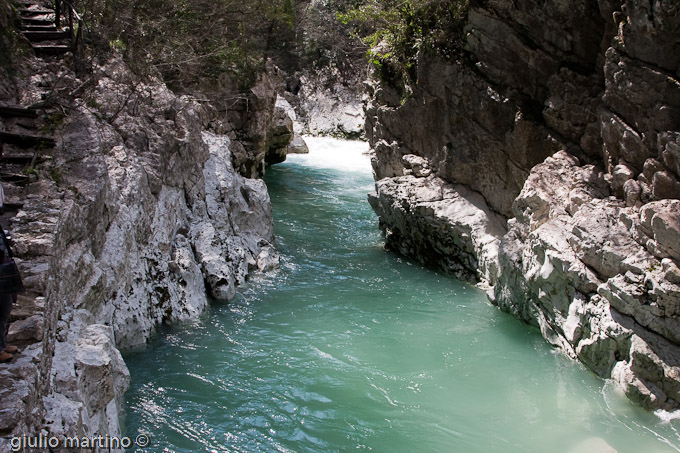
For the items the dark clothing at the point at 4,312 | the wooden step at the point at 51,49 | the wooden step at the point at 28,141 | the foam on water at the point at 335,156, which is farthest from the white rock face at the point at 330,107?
the dark clothing at the point at 4,312

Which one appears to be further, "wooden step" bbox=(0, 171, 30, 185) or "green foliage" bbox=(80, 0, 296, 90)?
"green foliage" bbox=(80, 0, 296, 90)

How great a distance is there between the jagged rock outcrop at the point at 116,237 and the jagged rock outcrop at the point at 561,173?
3903mm

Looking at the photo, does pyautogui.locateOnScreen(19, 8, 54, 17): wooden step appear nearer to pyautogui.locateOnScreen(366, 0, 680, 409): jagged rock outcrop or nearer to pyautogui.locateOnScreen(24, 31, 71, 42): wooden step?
pyautogui.locateOnScreen(24, 31, 71, 42): wooden step

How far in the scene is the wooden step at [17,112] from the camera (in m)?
7.48

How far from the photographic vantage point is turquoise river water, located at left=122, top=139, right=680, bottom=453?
620 cm

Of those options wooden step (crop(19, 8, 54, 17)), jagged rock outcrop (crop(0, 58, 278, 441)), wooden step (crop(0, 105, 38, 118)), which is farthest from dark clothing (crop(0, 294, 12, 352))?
wooden step (crop(19, 8, 54, 17))

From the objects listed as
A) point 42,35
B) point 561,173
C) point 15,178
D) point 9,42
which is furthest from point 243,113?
point 15,178

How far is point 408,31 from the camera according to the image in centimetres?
1241

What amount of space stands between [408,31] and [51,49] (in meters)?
7.25

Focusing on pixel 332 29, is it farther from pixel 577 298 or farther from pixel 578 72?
pixel 577 298

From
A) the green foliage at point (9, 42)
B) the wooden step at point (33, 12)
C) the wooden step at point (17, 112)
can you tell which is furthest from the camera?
the wooden step at point (33, 12)

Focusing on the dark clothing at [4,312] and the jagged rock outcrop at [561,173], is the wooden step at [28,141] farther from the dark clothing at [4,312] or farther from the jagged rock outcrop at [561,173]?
the jagged rock outcrop at [561,173]

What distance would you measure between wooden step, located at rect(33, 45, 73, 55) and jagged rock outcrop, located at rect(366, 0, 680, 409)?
6.87 meters

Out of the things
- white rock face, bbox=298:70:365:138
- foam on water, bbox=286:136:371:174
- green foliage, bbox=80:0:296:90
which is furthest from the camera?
white rock face, bbox=298:70:365:138
